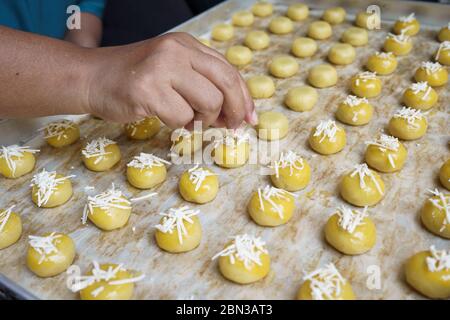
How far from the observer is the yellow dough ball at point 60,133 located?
6.24 feet

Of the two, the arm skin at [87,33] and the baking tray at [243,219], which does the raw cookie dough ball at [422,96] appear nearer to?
the baking tray at [243,219]

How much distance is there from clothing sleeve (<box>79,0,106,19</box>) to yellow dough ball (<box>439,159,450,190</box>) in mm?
2091

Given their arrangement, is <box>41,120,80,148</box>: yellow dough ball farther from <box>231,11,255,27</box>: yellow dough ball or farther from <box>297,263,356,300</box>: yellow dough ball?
<box>231,11,255,27</box>: yellow dough ball

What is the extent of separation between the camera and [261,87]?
217 centimetres

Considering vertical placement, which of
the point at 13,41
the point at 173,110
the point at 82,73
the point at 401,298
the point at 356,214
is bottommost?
the point at 401,298

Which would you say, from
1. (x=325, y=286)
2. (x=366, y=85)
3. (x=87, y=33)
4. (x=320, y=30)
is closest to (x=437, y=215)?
(x=325, y=286)

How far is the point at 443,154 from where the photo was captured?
1812mm

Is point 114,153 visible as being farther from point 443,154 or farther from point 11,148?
point 443,154

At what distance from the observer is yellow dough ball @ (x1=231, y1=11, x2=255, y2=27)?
111 inches

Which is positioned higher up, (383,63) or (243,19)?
(243,19)

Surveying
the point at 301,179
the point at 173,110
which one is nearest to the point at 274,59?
the point at 301,179

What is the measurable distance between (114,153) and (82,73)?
0.50 meters

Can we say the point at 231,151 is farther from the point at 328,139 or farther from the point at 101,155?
the point at 101,155

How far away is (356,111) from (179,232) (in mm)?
1018
